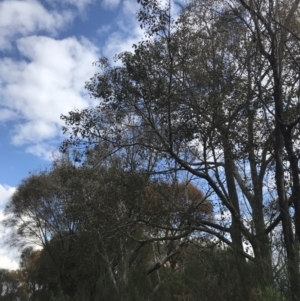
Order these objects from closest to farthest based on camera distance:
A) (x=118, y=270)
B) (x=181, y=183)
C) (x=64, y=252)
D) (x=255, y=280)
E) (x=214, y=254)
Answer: (x=255, y=280) → (x=214, y=254) → (x=181, y=183) → (x=118, y=270) → (x=64, y=252)

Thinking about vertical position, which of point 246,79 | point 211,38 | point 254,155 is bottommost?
point 254,155

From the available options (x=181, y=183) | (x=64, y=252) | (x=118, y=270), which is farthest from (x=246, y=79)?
(x=64, y=252)

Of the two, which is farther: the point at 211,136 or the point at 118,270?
the point at 118,270

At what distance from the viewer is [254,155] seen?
12.0m

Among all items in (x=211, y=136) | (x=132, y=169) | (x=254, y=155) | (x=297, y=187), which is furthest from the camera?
(x=132, y=169)

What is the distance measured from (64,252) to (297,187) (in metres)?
19.3

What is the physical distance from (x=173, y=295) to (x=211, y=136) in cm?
505

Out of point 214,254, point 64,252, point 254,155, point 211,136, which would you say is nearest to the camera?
point 214,254

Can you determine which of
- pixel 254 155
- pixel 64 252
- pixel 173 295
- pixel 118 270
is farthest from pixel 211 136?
pixel 64 252

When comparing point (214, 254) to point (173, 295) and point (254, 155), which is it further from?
point (173, 295)

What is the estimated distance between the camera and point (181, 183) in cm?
1580

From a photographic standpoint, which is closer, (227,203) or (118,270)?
(227,203)

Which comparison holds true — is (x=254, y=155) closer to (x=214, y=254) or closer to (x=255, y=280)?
(x=214, y=254)

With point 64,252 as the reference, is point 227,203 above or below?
below
